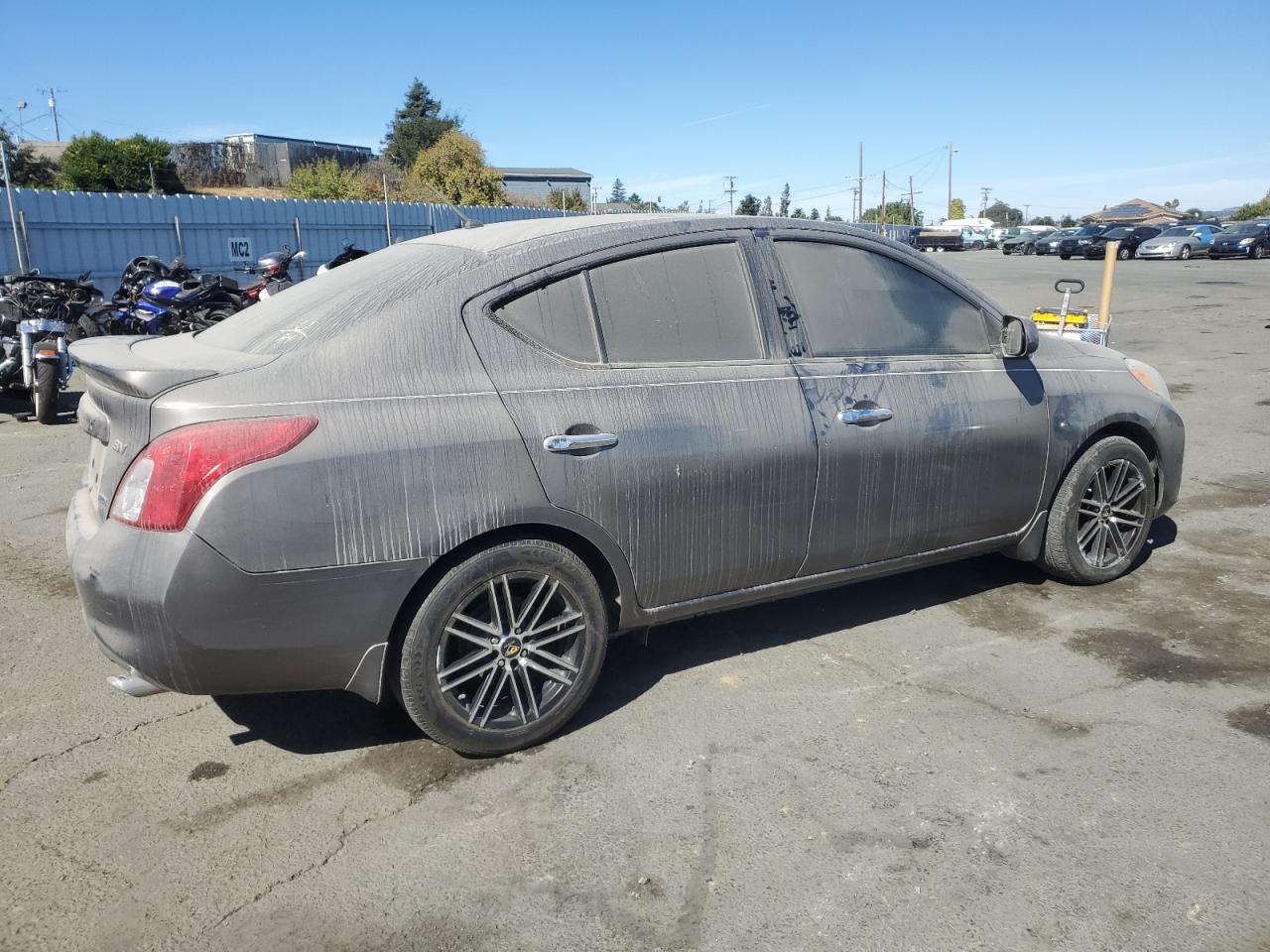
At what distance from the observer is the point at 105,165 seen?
157ft

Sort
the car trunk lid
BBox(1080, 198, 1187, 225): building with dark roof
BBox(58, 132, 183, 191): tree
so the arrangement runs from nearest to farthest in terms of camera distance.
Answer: the car trunk lid
BBox(58, 132, 183, 191): tree
BBox(1080, 198, 1187, 225): building with dark roof

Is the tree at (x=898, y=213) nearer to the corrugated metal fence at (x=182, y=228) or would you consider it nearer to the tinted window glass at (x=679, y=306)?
the corrugated metal fence at (x=182, y=228)

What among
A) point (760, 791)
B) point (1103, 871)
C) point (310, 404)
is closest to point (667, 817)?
point (760, 791)

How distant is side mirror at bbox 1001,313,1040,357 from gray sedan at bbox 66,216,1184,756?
0.02 metres

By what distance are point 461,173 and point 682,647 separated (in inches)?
1614

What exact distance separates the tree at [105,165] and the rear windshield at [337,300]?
50389 millimetres

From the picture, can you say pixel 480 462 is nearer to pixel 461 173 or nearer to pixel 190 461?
pixel 190 461

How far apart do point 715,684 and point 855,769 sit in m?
0.76

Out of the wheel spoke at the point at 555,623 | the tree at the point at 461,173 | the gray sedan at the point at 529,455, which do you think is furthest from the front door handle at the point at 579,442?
the tree at the point at 461,173

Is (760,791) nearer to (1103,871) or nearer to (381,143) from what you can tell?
(1103,871)

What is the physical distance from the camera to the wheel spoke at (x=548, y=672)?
3354 millimetres

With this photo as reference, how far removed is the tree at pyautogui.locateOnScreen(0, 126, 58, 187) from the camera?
47.2 metres

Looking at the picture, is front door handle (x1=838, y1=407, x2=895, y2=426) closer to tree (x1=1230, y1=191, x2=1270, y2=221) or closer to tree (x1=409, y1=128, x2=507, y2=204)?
tree (x1=409, y1=128, x2=507, y2=204)

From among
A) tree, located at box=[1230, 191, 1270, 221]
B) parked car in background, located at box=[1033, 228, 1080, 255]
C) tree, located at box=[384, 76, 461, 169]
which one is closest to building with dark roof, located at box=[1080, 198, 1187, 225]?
tree, located at box=[1230, 191, 1270, 221]
